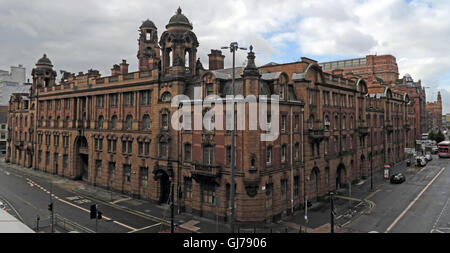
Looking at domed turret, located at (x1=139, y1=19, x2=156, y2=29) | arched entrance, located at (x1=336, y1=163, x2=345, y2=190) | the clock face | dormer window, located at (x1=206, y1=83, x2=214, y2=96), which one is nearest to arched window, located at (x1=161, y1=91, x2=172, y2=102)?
dormer window, located at (x1=206, y1=83, x2=214, y2=96)

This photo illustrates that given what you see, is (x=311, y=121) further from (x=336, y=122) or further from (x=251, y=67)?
(x=251, y=67)

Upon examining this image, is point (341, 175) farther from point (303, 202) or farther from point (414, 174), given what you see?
point (414, 174)

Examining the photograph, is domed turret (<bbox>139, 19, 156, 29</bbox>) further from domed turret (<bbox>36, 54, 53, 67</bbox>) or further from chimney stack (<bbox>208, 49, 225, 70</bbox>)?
chimney stack (<bbox>208, 49, 225, 70</bbox>)

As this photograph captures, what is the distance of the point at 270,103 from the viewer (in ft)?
101

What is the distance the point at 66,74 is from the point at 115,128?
32569 millimetres

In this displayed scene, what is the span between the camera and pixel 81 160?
53156 millimetres

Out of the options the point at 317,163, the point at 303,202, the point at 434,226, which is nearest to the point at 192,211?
the point at 303,202

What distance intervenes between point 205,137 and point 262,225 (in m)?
10.8

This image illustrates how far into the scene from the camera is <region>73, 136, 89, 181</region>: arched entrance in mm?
51750

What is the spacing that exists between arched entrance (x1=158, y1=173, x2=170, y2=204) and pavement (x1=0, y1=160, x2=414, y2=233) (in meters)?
1.07

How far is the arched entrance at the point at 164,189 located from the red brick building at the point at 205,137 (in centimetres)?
14

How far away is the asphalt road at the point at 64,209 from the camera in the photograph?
97.5ft

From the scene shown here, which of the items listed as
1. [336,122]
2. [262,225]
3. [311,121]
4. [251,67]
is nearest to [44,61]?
[251,67]

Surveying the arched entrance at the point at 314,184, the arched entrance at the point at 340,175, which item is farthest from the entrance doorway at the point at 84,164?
the arched entrance at the point at 340,175
